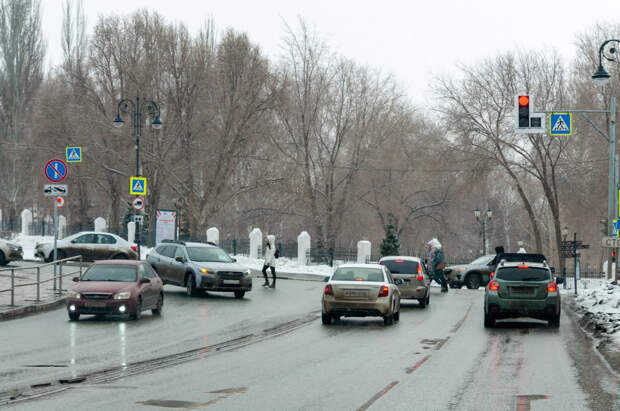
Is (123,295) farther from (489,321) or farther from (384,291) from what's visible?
(489,321)

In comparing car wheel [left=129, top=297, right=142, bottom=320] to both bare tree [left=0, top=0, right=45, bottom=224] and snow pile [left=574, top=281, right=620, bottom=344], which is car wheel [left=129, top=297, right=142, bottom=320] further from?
bare tree [left=0, top=0, right=45, bottom=224]

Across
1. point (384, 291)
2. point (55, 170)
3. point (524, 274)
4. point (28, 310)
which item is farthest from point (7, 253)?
point (524, 274)

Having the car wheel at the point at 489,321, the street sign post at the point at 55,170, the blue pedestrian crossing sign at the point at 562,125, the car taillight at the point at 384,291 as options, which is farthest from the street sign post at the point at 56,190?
the blue pedestrian crossing sign at the point at 562,125

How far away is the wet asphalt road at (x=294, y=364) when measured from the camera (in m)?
10.8

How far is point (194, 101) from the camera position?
55406 mm

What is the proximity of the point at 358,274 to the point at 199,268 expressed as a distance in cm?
825

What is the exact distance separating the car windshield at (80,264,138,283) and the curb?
1622 mm

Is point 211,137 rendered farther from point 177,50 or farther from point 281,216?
point 281,216

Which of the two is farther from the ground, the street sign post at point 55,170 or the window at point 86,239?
the street sign post at point 55,170

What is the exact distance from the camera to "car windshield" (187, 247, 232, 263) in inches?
1202

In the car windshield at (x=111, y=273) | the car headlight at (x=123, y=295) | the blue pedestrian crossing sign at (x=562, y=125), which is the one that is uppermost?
the blue pedestrian crossing sign at (x=562, y=125)

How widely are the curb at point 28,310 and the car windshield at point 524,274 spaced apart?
1151cm

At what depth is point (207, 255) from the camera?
30.9 meters

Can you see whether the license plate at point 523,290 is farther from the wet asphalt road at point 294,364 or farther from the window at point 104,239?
the window at point 104,239
